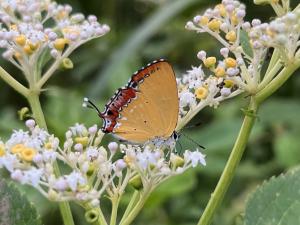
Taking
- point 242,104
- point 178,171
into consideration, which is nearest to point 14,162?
point 178,171

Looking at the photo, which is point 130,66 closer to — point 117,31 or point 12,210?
point 117,31

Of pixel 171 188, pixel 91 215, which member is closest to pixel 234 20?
pixel 91 215

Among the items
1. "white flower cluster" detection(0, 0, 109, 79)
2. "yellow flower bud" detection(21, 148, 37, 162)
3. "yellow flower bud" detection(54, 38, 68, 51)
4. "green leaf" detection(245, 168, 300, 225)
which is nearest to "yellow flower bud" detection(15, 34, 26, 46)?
"white flower cluster" detection(0, 0, 109, 79)

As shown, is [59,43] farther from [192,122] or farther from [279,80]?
[192,122]

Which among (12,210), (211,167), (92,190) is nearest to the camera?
(92,190)

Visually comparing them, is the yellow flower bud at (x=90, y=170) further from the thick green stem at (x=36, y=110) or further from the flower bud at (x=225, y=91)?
the flower bud at (x=225, y=91)

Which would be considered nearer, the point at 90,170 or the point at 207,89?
the point at 90,170
